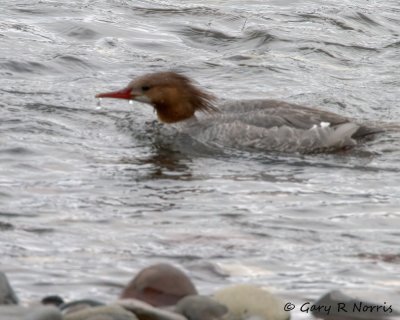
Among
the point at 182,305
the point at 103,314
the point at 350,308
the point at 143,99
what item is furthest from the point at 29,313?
the point at 143,99

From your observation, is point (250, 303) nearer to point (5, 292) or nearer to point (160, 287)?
point (160, 287)

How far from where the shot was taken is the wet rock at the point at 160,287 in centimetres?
748

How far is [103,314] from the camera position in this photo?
6.75 metres

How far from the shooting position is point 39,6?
18297 mm

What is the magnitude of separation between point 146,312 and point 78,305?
0.52 m

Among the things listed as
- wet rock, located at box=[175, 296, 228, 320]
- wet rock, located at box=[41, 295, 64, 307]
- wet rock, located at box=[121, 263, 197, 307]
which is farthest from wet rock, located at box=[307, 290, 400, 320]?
wet rock, located at box=[41, 295, 64, 307]

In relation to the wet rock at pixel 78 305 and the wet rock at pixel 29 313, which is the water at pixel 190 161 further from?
the wet rock at pixel 29 313

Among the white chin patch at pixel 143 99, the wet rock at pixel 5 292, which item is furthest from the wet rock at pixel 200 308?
the white chin patch at pixel 143 99

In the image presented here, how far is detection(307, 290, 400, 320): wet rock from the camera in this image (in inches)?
295

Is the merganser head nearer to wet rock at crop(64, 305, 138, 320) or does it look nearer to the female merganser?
the female merganser

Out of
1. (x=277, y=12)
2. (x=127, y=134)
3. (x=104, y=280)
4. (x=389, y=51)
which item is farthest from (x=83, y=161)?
(x=277, y=12)

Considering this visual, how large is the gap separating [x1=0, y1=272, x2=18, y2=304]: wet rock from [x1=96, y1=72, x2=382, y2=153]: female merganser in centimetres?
594

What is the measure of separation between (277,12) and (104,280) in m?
11.7

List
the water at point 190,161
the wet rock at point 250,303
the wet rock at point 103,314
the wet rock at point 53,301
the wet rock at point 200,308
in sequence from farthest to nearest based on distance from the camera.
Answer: the water at point 190,161 → the wet rock at point 53,301 → the wet rock at point 250,303 → the wet rock at point 200,308 → the wet rock at point 103,314
